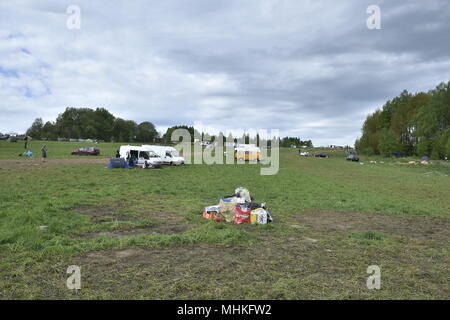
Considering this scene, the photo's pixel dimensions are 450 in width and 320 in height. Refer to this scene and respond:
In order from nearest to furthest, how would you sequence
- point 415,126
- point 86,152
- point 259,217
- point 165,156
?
1. point 259,217
2. point 165,156
3. point 86,152
4. point 415,126

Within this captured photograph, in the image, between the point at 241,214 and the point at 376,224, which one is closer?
the point at 241,214

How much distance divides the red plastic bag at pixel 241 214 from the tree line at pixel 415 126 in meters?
54.6

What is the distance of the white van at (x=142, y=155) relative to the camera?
92.3ft

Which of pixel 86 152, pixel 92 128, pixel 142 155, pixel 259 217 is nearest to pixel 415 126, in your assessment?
pixel 142 155

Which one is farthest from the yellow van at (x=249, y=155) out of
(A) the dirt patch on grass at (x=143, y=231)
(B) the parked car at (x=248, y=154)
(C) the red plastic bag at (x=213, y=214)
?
(A) the dirt patch on grass at (x=143, y=231)

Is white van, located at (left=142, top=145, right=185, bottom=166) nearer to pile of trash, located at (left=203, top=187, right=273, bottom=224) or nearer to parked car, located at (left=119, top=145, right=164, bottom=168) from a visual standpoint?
parked car, located at (left=119, top=145, right=164, bottom=168)

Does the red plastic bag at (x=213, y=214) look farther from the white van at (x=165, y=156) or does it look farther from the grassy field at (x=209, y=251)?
the white van at (x=165, y=156)

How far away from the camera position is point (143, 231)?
7.70 meters

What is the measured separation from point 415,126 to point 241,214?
261ft

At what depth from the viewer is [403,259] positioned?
6180mm

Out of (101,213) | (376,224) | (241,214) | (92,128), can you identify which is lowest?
Result: (376,224)

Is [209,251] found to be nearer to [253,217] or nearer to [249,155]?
[253,217]
